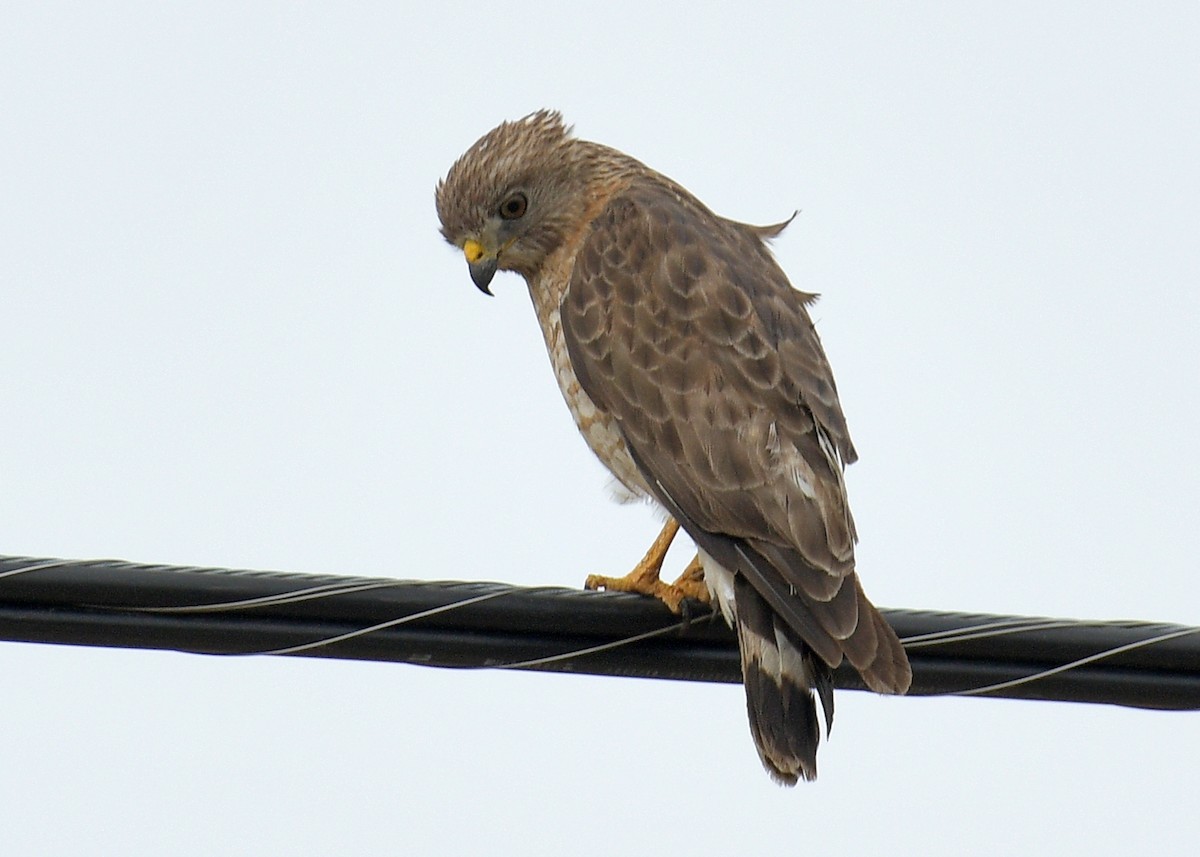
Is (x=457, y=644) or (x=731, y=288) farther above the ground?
(x=731, y=288)

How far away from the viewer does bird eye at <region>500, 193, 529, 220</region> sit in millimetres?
5957

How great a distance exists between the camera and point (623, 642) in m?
3.98

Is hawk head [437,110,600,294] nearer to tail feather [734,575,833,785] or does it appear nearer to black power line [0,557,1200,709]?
tail feather [734,575,833,785]

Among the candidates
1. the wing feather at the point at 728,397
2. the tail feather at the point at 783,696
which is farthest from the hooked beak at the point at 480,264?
the tail feather at the point at 783,696

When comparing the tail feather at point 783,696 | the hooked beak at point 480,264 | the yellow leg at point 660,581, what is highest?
the hooked beak at point 480,264

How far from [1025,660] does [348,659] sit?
4.94 feet

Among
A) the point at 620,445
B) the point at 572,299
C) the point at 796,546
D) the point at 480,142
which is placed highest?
the point at 480,142

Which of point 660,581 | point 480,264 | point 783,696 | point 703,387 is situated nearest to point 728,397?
point 703,387

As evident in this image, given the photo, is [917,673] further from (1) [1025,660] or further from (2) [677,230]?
(2) [677,230]

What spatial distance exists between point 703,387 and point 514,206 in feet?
4.42

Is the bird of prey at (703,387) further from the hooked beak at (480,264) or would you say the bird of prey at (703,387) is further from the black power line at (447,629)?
the black power line at (447,629)

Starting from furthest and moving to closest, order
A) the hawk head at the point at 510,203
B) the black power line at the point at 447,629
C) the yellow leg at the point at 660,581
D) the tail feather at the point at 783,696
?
the hawk head at the point at 510,203 < the yellow leg at the point at 660,581 < the tail feather at the point at 783,696 < the black power line at the point at 447,629

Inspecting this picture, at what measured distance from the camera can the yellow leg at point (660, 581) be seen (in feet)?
15.0

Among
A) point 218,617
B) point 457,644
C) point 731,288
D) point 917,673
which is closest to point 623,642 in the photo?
point 457,644
